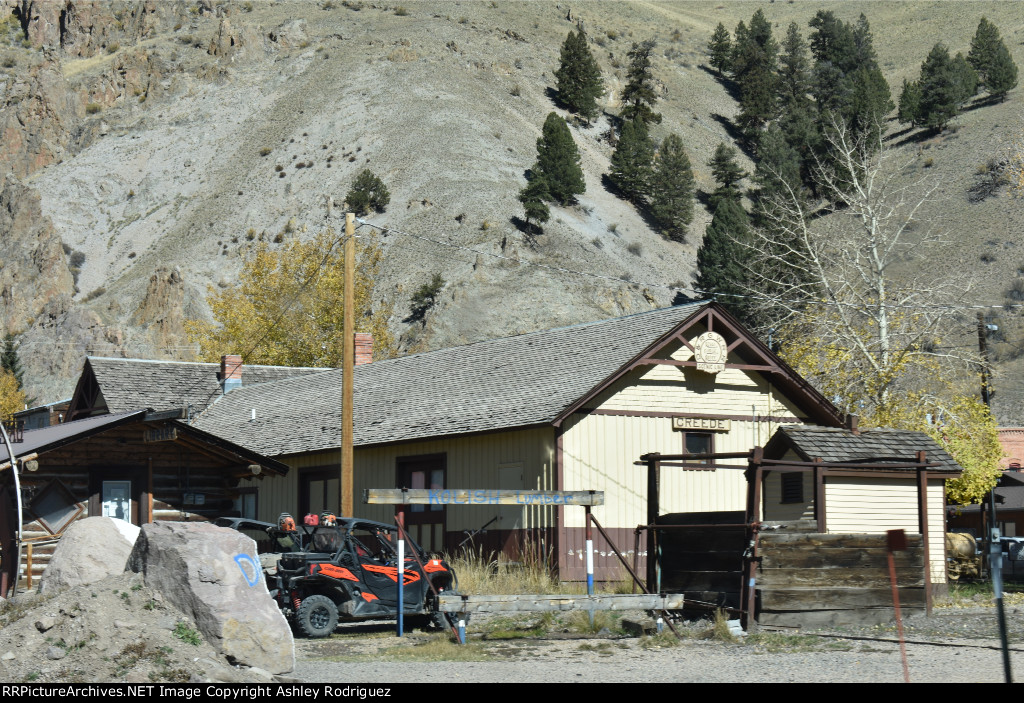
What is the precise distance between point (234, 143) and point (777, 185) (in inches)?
2256

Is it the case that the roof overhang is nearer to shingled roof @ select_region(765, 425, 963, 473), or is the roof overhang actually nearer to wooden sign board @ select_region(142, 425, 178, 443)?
shingled roof @ select_region(765, 425, 963, 473)

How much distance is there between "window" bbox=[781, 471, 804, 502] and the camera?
23.3m

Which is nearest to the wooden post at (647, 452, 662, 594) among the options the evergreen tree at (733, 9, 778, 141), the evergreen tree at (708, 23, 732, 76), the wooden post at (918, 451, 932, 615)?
the wooden post at (918, 451, 932, 615)

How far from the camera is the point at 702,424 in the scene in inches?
1017

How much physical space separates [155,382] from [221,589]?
26665mm

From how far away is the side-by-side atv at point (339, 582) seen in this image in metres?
16.4

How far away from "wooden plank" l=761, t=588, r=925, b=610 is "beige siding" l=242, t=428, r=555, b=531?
8.10m

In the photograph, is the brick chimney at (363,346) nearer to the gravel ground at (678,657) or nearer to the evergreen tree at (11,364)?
the gravel ground at (678,657)

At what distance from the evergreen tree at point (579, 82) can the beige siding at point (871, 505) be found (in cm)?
10516

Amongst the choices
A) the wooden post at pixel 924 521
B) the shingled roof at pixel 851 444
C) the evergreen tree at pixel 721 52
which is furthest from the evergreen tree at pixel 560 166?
the wooden post at pixel 924 521

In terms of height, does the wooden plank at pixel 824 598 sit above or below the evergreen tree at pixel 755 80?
below

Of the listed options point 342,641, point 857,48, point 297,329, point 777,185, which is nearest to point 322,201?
point 777,185

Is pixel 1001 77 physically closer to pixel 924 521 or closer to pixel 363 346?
pixel 363 346

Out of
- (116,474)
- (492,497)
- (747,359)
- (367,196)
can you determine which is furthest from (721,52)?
(492,497)
